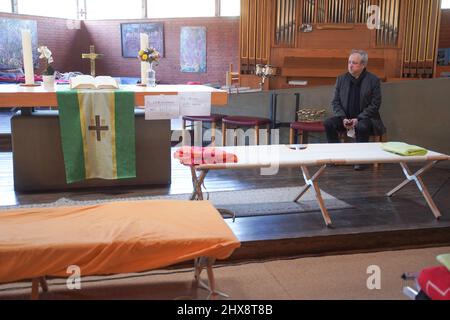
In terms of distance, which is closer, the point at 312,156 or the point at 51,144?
the point at 312,156

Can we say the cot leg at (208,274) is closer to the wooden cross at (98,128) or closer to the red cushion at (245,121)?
the wooden cross at (98,128)

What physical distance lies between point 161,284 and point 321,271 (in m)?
0.95

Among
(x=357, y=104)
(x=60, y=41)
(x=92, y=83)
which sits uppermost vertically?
(x=60, y=41)

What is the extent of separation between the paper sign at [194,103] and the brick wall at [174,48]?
689 centimetres

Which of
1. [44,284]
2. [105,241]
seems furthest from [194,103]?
[105,241]

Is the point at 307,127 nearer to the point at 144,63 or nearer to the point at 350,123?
the point at 350,123

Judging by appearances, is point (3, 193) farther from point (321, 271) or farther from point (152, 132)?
point (321, 271)

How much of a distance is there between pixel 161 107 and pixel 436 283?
259cm

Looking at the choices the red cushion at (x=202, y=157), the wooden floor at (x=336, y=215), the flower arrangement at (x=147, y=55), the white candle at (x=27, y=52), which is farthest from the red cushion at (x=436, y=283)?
the white candle at (x=27, y=52)

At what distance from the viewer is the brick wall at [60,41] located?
1075 cm

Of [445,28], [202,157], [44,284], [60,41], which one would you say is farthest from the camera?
[60,41]

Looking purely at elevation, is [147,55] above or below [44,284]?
above

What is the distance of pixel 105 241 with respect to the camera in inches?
87.3

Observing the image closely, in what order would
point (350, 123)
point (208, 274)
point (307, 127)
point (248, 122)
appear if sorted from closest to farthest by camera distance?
point (208, 274) → point (350, 123) → point (307, 127) → point (248, 122)
